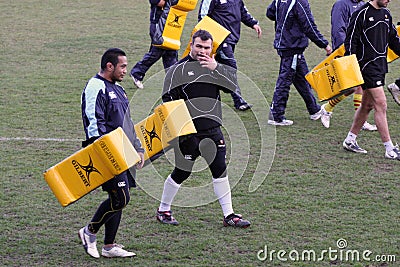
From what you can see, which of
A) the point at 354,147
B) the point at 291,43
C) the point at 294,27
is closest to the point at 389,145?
the point at 354,147

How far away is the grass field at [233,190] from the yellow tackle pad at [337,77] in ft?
2.83

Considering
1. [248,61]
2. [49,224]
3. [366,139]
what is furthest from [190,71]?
[248,61]

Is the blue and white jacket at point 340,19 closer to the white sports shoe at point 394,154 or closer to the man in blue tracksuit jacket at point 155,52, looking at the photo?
the white sports shoe at point 394,154

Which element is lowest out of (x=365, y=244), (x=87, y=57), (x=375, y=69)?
(x=87, y=57)

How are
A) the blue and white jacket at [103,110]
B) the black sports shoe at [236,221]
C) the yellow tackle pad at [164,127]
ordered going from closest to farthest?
the blue and white jacket at [103,110]
the yellow tackle pad at [164,127]
the black sports shoe at [236,221]

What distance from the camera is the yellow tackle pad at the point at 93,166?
5934mm

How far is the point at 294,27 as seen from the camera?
10.7 metres

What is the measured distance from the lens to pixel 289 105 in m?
12.0

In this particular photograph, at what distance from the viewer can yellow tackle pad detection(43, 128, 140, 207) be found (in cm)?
593

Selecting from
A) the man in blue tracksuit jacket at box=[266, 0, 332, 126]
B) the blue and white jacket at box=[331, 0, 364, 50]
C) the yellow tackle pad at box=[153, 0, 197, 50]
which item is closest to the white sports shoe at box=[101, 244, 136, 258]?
the man in blue tracksuit jacket at box=[266, 0, 332, 126]

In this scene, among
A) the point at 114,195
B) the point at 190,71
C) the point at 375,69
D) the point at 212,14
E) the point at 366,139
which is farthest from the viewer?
the point at 212,14

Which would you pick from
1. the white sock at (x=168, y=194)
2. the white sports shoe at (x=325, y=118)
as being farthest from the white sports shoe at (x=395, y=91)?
the white sock at (x=168, y=194)

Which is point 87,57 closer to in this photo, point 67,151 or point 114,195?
point 67,151

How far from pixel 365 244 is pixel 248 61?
8.87 metres
